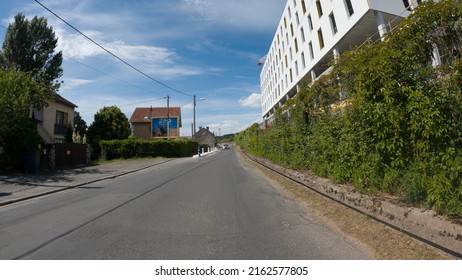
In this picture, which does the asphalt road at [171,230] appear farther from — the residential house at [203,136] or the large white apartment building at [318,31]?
the residential house at [203,136]

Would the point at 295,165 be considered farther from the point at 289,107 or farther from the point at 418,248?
the point at 418,248

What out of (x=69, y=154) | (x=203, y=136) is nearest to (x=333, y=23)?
(x=69, y=154)

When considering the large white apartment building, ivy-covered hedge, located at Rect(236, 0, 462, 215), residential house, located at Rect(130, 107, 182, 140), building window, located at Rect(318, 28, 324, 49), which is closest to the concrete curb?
ivy-covered hedge, located at Rect(236, 0, 462, 215)

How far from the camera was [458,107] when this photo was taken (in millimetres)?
3963

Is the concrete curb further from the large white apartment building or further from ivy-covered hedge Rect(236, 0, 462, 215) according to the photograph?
the large white apartment building

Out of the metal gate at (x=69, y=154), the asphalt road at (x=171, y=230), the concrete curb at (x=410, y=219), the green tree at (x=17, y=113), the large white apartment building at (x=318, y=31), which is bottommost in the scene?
the asphalt road at (x=171, y=230)

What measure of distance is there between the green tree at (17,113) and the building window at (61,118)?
1268 centimetres

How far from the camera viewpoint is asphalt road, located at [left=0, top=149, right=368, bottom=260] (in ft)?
13.9

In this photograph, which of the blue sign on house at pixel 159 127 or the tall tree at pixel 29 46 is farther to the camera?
the blue sign on house at pixel 159 127

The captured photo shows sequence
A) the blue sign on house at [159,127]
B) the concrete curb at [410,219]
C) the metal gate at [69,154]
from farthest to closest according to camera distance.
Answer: the blue sign on house at [159,127], the metal gate at [69,154], the concrete curb at [410,219]

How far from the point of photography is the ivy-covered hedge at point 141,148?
34188 millimetres

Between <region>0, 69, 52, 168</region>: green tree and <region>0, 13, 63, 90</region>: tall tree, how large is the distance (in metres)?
14.6

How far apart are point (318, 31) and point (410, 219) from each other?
27.5 meters

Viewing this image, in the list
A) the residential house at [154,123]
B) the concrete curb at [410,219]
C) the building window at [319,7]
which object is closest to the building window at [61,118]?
the residential house at [154,123]
